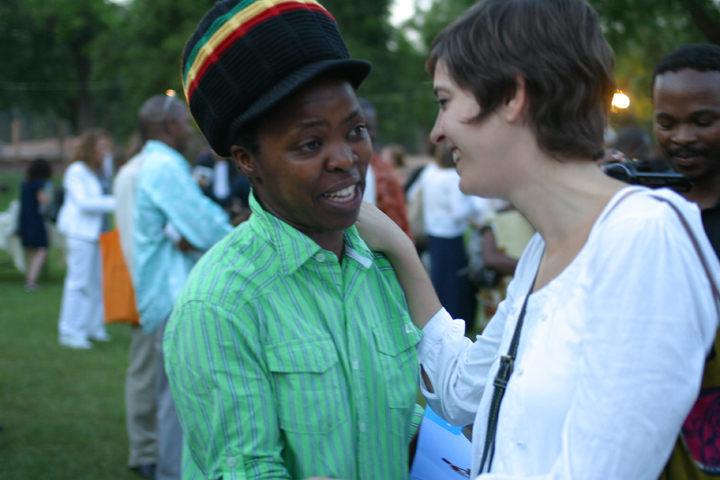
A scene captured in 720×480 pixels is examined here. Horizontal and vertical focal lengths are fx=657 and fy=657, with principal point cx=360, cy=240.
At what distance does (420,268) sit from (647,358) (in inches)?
32.6

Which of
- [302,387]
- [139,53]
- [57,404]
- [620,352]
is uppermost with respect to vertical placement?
[139,53]

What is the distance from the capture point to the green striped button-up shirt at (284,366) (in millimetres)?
1369

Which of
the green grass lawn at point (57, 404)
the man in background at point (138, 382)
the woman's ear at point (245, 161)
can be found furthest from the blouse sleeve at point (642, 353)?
the green grass lawn at point (57, 404)

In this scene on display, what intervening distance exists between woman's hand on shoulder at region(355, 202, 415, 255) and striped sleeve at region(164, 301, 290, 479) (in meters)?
0.47

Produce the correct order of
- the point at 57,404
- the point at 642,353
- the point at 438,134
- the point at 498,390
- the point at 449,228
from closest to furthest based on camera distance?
the point at 642,353, the point at 498,390, the point at 438,134, the point at 57,404, the point at 449,228

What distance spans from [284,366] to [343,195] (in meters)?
0.42

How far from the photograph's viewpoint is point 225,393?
53.5 inches

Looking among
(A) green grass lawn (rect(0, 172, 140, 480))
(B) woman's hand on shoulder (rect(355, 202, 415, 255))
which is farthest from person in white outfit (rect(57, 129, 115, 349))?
(B) woman's hand on shoulder (rect(355, 202, 415, 255))

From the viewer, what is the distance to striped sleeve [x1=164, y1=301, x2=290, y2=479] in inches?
53.4

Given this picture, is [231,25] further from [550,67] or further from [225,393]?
[225,393]

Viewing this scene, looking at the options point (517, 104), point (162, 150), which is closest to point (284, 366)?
point (517, 104)

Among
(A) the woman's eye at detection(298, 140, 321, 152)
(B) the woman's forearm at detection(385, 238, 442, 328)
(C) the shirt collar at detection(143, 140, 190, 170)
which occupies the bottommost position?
(B) the woman's forearm at detection(385, 238, 442, 328)

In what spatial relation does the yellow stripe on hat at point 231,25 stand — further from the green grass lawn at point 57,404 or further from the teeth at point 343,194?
the green grass lawn at point 57,404

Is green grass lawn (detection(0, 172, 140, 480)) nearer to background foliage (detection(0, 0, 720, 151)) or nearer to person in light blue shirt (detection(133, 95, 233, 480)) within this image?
person in light blue shirt (detection(133, 95, 233, 480))
